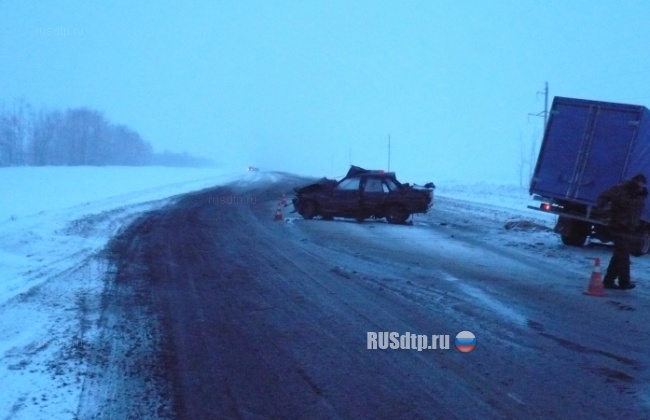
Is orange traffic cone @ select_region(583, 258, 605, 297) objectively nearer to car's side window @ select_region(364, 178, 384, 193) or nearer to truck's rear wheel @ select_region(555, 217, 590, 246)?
truck's rear wheel @ select_region(555, 217, 590, 246)

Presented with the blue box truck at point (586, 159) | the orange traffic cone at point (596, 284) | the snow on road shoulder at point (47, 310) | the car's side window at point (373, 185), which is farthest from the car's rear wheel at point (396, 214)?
the orange traffic cone at point (596, 284)

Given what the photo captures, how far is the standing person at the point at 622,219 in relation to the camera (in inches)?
406

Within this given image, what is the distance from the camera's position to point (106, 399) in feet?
16.6

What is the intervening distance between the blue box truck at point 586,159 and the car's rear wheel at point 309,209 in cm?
729

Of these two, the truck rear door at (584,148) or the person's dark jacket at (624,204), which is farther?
the truck rear door at (584,148)

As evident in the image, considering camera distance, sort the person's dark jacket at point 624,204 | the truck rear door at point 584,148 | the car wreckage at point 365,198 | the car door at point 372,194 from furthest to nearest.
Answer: the car door at point 372,194 → the car wreckage at point 365,198 → the truck rear door at point 584,148 → the person's dark jacket at point 624,204

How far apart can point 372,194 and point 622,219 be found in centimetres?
1160

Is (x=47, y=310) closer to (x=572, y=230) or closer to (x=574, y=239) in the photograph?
(x=572, y=230)

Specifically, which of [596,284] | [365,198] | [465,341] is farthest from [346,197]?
[465,341]

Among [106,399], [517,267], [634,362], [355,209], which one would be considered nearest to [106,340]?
[106,399]

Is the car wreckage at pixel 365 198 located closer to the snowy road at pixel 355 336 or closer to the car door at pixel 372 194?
the car door at pixel 372 194

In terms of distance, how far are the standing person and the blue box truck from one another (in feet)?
16.2

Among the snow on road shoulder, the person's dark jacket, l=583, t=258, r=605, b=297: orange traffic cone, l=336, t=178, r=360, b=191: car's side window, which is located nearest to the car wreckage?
l=336, t=178, r=360, b=191: car's side window

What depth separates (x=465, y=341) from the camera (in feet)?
22.6
